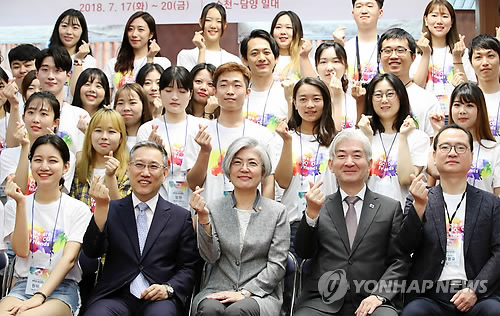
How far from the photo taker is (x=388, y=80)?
4.52m

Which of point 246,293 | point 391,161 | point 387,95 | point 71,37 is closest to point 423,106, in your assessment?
point 387,95

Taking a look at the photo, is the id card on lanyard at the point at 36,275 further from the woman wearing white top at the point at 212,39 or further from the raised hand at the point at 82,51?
the woman wearing white top at the point at 212,39

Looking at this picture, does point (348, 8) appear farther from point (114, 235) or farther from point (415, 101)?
point (114, 235)

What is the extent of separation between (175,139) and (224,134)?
0.36 meters

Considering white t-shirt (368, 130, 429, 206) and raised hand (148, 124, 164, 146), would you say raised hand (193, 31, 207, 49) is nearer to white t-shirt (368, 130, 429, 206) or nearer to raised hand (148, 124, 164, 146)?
raised hand (148, 124, 164, 146)

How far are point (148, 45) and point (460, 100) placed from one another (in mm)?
2591

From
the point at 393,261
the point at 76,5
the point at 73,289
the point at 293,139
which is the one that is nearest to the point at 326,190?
the point at 293,139

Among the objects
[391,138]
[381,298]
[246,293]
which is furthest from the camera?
[391,138]

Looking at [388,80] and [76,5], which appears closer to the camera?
[388,80]

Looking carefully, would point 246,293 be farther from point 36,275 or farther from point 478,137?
point 478,137

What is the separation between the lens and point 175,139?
4570 millimetres

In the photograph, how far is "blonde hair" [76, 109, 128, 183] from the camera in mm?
4453

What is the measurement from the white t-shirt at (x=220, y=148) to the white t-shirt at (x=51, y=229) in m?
0.73

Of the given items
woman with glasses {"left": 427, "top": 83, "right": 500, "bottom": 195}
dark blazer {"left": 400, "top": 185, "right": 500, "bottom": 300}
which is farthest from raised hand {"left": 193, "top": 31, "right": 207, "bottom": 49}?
dark blazer {"left": 400, "top": 185, "right": 500, "bottom": 300}
